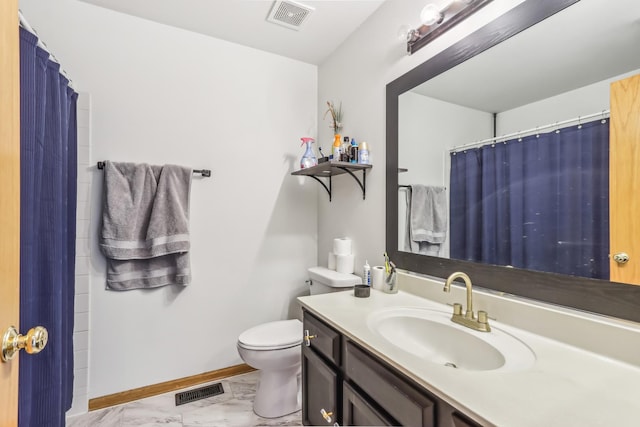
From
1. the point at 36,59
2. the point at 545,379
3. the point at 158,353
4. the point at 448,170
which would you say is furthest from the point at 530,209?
the point at 158,353

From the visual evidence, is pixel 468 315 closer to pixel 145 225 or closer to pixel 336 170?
pixel 336 170

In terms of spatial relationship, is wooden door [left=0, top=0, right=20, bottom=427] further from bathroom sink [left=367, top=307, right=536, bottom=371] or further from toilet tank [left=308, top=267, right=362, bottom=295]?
toilet tank [left=308, top=267, right=362, bottom=295]

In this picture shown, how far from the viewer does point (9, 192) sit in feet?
2.07

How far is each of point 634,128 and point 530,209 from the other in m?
0.34

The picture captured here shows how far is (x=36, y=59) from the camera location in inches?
41.4

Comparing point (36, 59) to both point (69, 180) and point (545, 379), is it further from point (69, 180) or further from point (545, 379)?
point (545, 379)

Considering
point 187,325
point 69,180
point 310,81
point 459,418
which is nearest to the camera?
point 459,418

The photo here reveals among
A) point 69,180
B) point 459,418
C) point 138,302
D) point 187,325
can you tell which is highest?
point 69,180

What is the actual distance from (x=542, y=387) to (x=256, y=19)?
229 cm

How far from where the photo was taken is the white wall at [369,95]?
1.60 meters

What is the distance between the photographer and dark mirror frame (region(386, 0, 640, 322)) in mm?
846

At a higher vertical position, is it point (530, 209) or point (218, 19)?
point (218, 19)

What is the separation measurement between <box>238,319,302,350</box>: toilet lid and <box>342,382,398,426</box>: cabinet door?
2.13 ft

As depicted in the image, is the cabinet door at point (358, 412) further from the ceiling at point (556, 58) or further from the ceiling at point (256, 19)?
the ceiling at point (256, 19)
